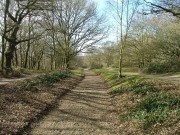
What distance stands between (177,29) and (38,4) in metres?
17.8

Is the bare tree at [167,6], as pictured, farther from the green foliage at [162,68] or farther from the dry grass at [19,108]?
the green foliage at [162,68]

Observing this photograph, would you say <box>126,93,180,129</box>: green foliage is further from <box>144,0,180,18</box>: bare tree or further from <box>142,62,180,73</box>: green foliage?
<box>142,62,180,73</box>: green foliage

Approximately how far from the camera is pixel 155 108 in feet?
34.6

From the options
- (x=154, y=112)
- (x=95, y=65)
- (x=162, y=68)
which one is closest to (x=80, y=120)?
(x=154, y=112)

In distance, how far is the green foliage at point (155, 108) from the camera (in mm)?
9180

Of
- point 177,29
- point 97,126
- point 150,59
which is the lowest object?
point 97,126

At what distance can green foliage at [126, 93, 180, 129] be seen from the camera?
9180 mm

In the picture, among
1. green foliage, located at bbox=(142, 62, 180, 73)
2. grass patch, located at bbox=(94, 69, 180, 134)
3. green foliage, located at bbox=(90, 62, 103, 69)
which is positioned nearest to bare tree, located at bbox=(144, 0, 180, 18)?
Answer: grass patch, located at bbox=(94, 69, 180, 134)

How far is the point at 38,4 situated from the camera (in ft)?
85.9

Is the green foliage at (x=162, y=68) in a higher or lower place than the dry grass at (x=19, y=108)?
higher

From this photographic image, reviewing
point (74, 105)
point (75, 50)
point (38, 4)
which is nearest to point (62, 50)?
point (75, 50)

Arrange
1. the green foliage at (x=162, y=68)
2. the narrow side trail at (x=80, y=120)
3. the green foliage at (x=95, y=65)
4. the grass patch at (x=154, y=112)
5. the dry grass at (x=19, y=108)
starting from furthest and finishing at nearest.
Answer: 1. the green foliage at (x=95, y=65)
2. the green foliage at (x=162, y=68)
3. the narrow side trail at (x=80, y=120)
4. the dry grass at (x=19, y=108)
5. the grass patch at (x=154, y=112)

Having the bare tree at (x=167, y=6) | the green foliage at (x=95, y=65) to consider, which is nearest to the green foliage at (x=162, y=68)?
the bare tree at (x=167, y=6)

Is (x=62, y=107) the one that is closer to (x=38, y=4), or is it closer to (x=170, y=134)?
(x=170, y=134)
